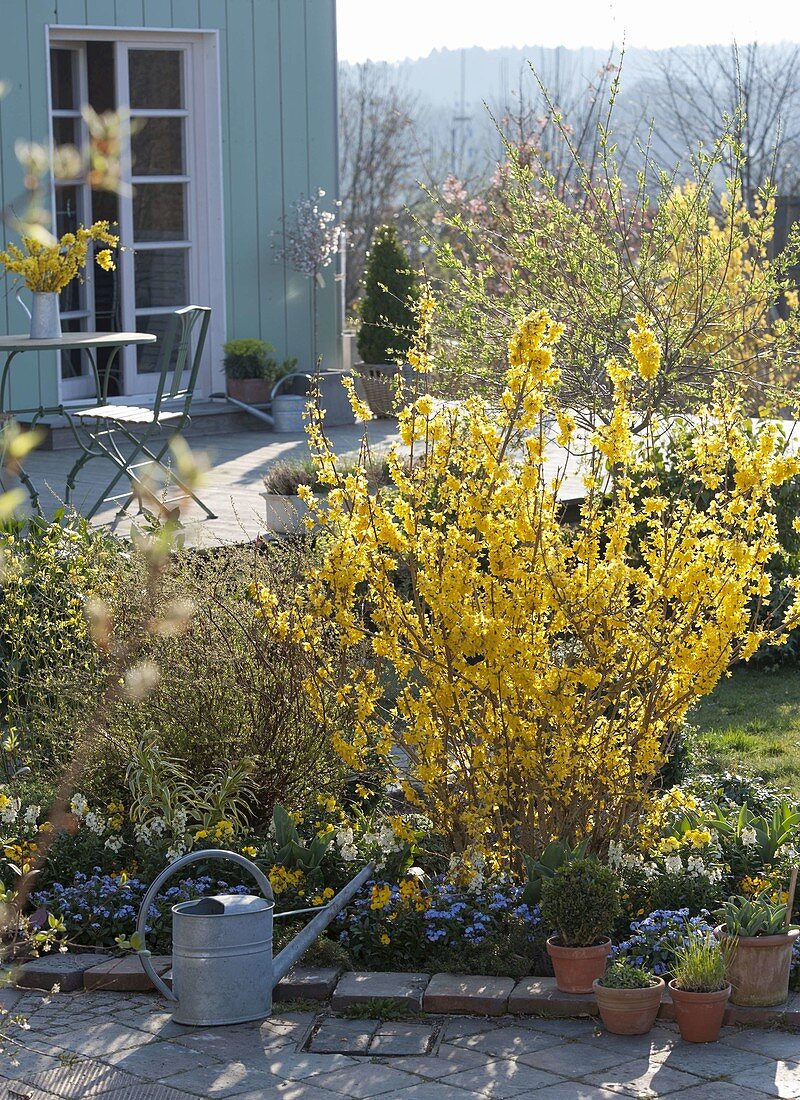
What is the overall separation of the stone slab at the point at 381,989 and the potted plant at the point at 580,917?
31 centimetres

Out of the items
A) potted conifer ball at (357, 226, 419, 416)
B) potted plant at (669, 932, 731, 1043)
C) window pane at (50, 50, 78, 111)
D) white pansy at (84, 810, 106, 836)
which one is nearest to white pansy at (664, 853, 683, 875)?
potted plant at (669, 932, 731, 1043)

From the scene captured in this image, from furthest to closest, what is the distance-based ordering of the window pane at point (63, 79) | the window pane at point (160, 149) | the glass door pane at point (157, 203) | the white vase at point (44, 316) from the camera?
the window pane at point (160, 149) → the glass door pane at point (157, 203) → the window pane at point (63, 79) → the white vase at point (44, 316)

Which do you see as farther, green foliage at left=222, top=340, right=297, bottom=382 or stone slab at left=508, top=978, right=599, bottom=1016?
green foliage at left=222, top=340, right=297, bottom=382

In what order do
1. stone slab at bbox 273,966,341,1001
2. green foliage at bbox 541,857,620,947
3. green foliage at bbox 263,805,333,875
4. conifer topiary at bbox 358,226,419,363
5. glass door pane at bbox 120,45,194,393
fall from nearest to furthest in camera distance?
1. green foliage at bbox 541,857,620,947
2. stone slab at bbox 273,966,341,1001
3. green foliage at bbox 263,805,333,875
4. glass door pane at bbox 120,45,194,393
5. conifer topiary at bbox 358,226,419,363

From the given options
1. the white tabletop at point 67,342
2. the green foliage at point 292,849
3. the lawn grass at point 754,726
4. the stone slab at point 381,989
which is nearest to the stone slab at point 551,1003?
the stone slab at point 381,989

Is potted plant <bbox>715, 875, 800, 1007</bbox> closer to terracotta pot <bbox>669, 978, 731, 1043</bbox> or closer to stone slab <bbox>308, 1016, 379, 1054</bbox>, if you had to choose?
terracotta pot <bbox>669, 978, 731, 1043</bbox>

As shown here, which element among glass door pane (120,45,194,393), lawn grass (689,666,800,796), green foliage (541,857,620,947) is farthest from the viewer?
glass door pane (120,45,194,393)

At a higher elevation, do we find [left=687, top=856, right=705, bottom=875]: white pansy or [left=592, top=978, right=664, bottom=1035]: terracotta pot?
[left=687, top=856, right=705, bottom=875]: white pansy

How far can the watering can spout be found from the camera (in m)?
3.35

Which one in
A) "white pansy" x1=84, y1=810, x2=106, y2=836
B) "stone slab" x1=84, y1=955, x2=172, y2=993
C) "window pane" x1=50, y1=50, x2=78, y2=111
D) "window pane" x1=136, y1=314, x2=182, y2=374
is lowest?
"stone slab" x1=84, y1=955, x2=172, y2=993

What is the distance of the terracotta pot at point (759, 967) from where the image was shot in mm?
3225

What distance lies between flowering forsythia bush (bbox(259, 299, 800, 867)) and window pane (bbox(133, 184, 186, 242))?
797 cm

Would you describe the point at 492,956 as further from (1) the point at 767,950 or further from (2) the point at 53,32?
(2) the point at 53,32

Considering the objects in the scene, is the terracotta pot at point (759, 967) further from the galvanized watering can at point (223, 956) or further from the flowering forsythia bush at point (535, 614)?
the galvanized watering can at point (223, 956)
